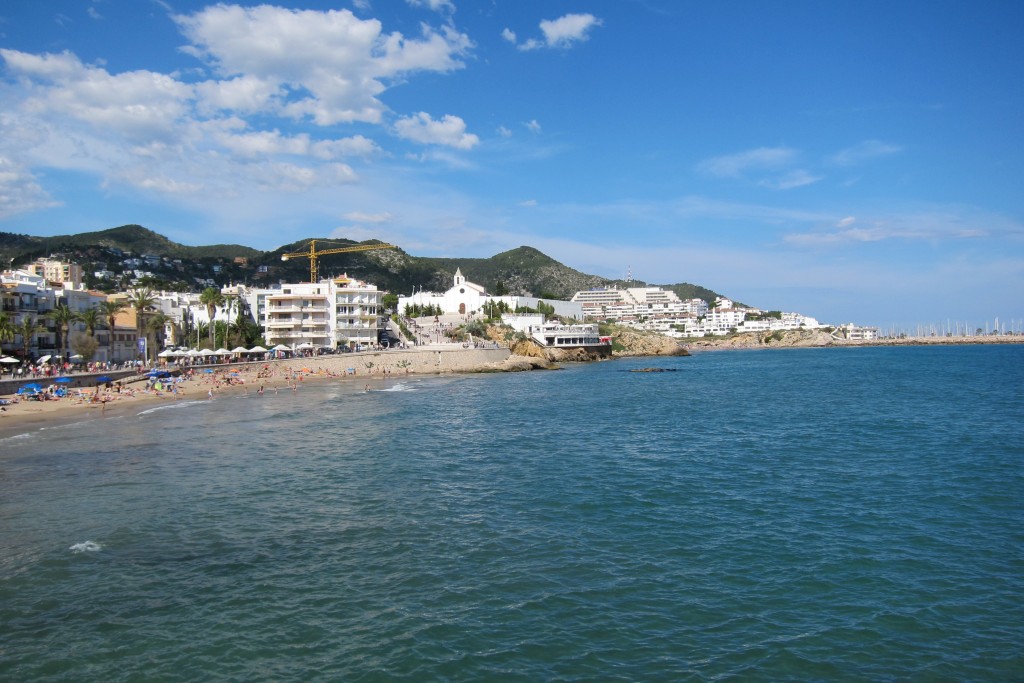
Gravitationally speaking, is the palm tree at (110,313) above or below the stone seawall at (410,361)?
above

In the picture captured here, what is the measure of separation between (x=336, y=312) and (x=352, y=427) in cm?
5190

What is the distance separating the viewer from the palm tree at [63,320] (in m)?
57.0

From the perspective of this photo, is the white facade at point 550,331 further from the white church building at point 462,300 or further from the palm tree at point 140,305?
the palm tree at point 140,305

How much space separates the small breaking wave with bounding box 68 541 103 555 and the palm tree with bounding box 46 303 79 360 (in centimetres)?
5025

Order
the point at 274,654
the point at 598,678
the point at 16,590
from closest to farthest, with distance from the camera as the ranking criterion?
the point at 598,678
the point at 274,654
the point at 16,590

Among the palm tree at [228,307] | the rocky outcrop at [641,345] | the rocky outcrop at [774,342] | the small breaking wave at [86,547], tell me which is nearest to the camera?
the small breaking wave at [86,547]

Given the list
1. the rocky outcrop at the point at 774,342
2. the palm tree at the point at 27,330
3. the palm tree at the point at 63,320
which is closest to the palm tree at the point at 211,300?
the palm tree at the point at 63,320

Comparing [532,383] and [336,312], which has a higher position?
[336,312]

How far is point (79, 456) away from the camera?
26688 millimetres

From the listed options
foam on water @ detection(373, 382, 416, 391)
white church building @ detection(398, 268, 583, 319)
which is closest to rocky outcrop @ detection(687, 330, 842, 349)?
white church building @ detection(398, 268, 583, 319)

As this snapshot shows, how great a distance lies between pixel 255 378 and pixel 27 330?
709 inches

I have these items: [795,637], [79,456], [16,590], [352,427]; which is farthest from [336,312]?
[795,637]

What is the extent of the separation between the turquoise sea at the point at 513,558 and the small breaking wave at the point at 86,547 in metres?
0.06

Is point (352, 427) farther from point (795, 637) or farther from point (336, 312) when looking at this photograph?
point (336, 312)
